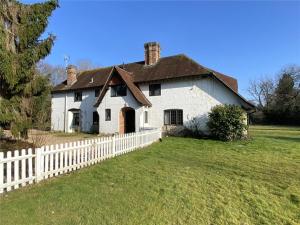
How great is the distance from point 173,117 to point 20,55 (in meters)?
14.1

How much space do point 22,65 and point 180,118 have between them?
1396cm

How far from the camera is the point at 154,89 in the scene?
2244 centimetres

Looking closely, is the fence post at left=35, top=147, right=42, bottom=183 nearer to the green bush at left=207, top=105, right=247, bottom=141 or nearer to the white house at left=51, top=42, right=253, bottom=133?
the green bush at left=207, top=105, right=247, bottom=141

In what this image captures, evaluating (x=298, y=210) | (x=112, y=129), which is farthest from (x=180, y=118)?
(x=298, y=210)

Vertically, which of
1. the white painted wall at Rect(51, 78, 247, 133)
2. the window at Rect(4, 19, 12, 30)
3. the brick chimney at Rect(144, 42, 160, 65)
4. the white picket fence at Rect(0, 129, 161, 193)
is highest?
the brick chimney at Rect(144, 42, 160, 65)

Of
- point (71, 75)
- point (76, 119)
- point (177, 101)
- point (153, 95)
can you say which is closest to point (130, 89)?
point (153, 95)

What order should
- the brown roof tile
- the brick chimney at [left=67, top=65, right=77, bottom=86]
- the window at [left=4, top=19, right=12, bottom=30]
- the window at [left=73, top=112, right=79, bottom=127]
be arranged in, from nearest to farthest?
1. the window at [left=4, top=19, right=12, bottom=30]
2. the brown roof tile
3. the window at [left=73, top=112, right=79, bottom=127]
4. the brick chimney at [left=67, top=65, right=77, bottom=86]

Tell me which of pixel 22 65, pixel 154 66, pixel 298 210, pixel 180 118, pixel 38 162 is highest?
pixel 154 66

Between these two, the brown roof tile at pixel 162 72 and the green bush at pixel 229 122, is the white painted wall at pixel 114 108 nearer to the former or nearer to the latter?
the brown roof tile at pixel 162 72

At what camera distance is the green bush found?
16.7 metres

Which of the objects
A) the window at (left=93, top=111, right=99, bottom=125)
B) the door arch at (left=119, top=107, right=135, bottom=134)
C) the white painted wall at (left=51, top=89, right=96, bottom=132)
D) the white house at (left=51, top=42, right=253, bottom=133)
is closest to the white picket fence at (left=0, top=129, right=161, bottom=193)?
the white house at (left=51, top=42, right=253, bottom=133)

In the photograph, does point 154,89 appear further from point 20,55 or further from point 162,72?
point 20,55

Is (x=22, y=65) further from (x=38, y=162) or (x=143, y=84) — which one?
(x=143, y=84)

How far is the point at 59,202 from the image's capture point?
17.5ft
